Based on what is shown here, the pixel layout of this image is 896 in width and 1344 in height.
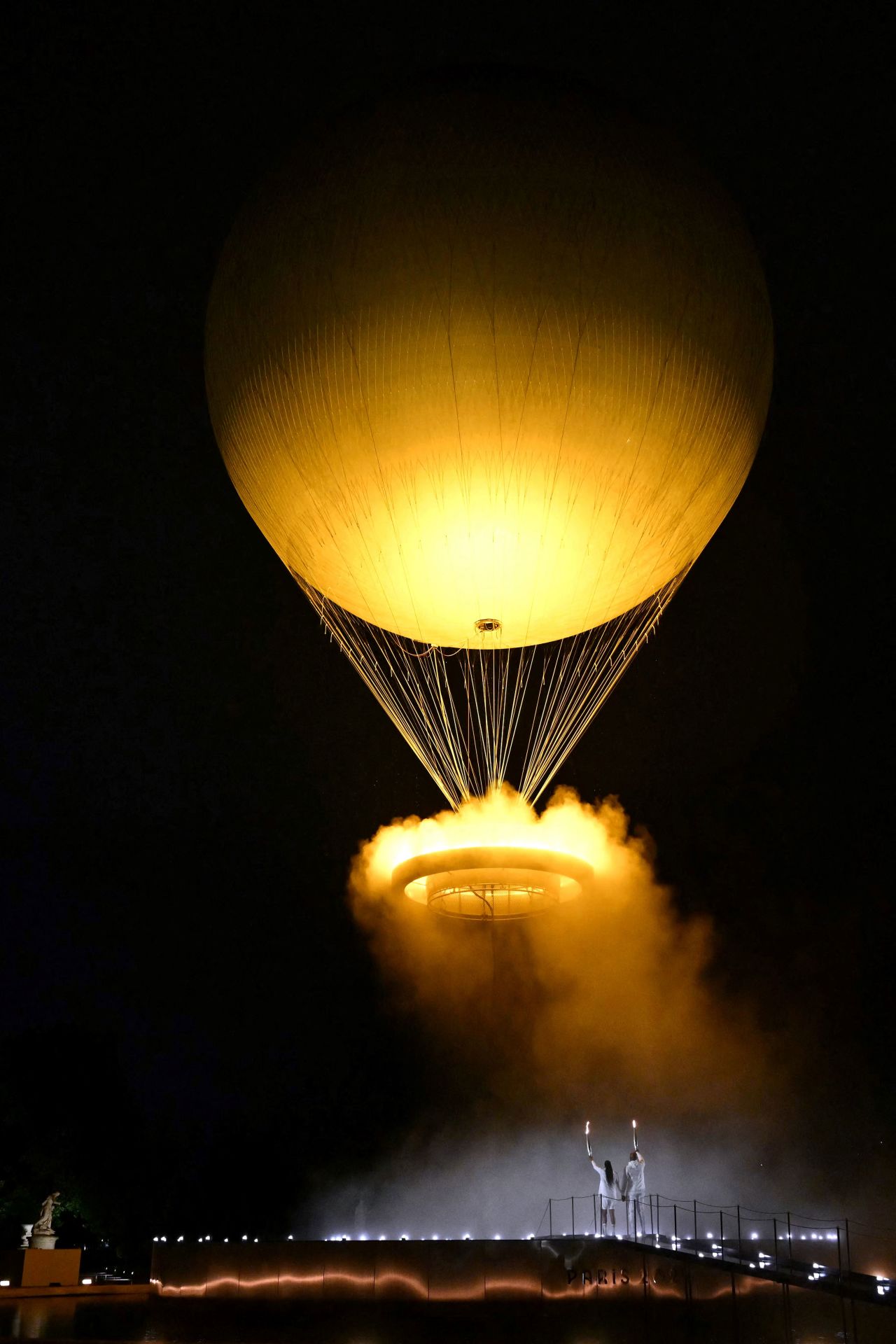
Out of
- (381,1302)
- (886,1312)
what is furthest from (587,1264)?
(886,1312)

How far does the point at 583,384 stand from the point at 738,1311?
9722 mm

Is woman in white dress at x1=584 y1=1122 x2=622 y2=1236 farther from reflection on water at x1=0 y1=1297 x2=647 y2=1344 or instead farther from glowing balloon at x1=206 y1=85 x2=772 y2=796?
glowing balloon at x1=206 y1=85 x2=772 y2=796

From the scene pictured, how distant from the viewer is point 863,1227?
2081cm

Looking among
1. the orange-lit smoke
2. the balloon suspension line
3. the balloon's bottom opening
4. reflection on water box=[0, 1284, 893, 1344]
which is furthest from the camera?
the orange-lit smoke

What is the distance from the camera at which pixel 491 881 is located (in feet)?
48.8

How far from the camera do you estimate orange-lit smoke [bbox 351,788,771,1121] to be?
24344 mm

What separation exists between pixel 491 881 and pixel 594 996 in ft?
38.6

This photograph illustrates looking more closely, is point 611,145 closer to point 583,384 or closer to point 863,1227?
point 583,384

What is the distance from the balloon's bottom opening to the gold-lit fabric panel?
341cm

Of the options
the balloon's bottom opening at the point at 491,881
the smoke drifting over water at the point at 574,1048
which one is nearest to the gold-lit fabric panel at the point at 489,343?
the balloon's bottom opening at the point at 491,881

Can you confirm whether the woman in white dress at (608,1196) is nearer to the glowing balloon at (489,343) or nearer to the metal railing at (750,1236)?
the metal railing at (750,1236)

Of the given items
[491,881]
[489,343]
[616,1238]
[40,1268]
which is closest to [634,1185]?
[616,1238]

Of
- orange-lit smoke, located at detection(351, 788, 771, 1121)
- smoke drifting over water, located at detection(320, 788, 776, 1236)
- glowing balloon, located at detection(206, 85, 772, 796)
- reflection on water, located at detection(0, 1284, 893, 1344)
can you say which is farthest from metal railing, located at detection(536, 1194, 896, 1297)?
glowing balloon, located at detection(206, 85, 772, 796)

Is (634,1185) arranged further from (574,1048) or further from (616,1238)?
(574,1048)
